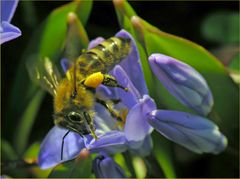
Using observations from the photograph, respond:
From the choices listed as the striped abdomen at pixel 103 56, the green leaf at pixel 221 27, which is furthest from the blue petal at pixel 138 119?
the green leaf at pixel 221 27

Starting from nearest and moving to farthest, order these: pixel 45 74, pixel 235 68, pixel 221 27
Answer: pixel 45 74 → pixel 235 68 → pixel 221 27

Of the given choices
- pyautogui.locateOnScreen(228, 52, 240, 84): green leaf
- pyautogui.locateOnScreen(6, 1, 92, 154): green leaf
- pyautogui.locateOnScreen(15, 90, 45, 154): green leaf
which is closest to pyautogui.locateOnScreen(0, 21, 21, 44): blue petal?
pyautogui.locateOnScreen(6, 1, 92, 154): green leaf

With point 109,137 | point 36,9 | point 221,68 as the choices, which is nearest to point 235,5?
point 221,68

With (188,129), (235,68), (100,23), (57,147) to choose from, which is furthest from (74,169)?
(100,23)

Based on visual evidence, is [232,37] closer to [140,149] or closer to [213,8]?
[213,8]

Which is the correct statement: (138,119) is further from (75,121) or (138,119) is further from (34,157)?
(34,157)

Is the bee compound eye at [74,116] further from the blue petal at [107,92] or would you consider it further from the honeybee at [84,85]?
the blue petal at [107,92]

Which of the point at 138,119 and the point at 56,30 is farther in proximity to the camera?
the point at 56,30
